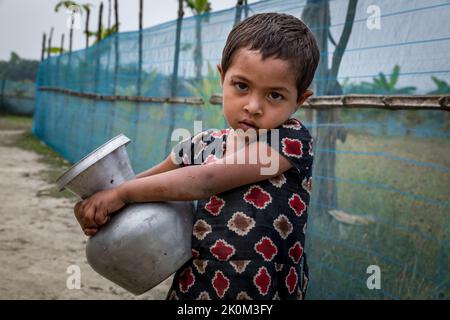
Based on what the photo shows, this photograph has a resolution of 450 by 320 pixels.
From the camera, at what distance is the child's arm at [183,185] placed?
4.06 feet

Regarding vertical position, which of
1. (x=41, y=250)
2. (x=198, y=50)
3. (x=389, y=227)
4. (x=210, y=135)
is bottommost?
(x=41, y=250)

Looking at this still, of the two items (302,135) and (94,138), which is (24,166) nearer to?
(94,138)

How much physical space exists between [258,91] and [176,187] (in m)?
0.32

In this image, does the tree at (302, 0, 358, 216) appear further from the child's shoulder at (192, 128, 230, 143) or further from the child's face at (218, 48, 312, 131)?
the child's face at (218, 48, 312, 131)

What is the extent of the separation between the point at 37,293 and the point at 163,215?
2121 millimetres

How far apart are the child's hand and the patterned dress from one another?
0.74 feet

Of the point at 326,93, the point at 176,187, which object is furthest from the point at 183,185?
the point at 326,93

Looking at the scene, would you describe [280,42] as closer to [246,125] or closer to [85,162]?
[246,125]

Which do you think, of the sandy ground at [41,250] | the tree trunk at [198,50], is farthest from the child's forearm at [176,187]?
the tree trunk at [198,50]

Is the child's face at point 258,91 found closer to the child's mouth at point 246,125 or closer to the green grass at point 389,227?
the child's mouth at point 246,125

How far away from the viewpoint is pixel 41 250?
12.6ft

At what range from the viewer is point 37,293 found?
3.02 meters

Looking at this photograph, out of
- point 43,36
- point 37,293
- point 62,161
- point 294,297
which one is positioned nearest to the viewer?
point 294,297
